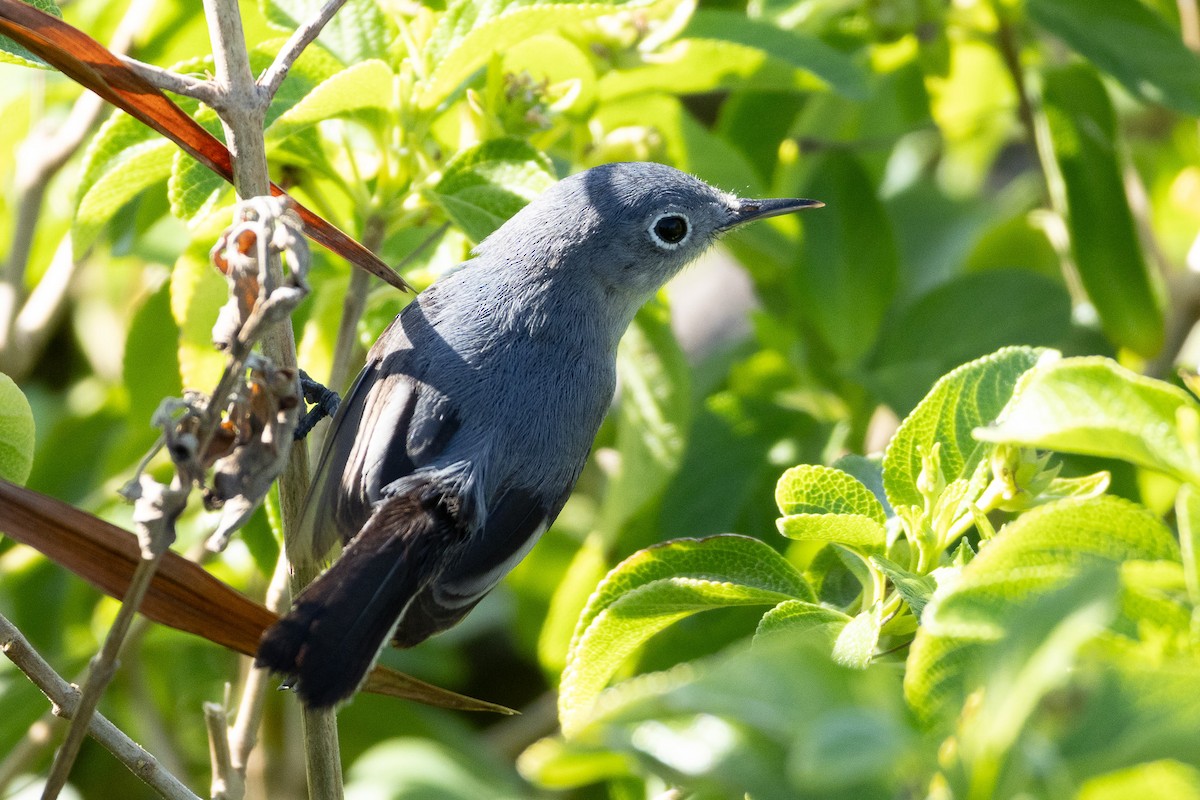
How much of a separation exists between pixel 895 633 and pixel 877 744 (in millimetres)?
764

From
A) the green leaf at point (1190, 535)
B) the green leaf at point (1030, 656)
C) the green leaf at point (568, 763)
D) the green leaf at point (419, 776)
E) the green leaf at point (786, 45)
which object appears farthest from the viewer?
the green leaf at point (419, 776)

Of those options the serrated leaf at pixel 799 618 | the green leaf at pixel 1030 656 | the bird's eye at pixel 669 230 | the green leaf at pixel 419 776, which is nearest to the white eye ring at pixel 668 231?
the bird's eye at pixel 669 230

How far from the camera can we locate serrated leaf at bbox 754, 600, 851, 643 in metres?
1.49

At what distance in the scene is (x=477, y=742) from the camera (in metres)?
3.35

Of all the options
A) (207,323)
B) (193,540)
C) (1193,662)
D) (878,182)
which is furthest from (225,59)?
(878,182)

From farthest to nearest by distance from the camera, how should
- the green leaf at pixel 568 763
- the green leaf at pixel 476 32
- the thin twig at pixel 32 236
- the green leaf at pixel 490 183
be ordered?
the thin twig at pixel 32 236
the green leaf at pixel 490 183
the green leaf at pixel 476 32
the green leaf at pixel 568 763

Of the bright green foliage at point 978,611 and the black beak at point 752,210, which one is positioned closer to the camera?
the bright green foliage at point 978,611

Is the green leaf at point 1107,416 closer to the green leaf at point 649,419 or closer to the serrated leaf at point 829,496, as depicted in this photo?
the serrated leaf at point 829,496

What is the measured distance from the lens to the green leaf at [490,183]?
1925 millimetres

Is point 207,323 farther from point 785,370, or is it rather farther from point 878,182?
point 878,182

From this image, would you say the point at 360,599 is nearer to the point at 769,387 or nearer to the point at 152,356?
the point at 152,356

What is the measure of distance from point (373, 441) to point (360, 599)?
0.38m

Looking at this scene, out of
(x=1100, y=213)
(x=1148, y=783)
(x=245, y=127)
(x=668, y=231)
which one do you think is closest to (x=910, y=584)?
(x=1148, y=783)

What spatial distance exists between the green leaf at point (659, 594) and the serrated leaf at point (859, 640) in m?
0.11
